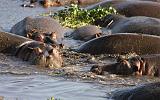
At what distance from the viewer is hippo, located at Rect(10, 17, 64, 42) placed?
12027 millimetres

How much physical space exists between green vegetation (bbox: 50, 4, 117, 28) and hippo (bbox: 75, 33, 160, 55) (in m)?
4.02

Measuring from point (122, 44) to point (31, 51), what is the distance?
190 cm

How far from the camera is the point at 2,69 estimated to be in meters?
9.41

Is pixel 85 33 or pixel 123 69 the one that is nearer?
pixel 123 69

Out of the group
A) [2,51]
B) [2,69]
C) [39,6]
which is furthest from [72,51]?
[39,6]

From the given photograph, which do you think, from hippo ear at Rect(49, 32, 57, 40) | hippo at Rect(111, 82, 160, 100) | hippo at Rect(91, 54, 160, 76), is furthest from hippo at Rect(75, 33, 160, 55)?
hippo at Rect(111, 82, 160, 100)

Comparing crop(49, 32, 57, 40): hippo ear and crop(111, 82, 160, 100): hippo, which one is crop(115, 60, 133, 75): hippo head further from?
crop(49, 32, 57, 40): hippo ear

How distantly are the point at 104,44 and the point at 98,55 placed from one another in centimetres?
23

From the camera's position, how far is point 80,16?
51.1 feet

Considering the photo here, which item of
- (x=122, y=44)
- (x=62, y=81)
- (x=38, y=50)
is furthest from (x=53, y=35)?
(x=62, y=81)

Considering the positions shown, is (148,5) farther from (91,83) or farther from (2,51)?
(91,83)

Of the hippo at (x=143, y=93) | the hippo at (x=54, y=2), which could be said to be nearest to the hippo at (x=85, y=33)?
the hippo at (x=143, y=93)

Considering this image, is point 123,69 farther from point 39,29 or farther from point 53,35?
point 39,29

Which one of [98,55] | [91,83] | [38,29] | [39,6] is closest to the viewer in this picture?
[91,83]
